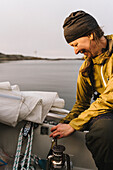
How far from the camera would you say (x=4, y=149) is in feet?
5.85

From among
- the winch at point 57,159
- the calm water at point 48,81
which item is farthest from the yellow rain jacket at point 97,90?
the calm water at point 48,81

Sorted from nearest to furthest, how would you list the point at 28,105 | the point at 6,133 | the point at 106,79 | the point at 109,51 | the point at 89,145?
the point at 89,145 → the point at 109,51 → the point at 106,79 → the point at 28,105 → the point at 6,133

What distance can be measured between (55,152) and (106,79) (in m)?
0.73

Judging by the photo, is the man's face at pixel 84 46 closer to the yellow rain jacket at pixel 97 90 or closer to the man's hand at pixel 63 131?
the yellow rain jacket at pixel 97 90

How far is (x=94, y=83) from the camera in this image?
166cm

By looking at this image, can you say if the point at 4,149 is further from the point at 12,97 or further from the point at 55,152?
the point at 55,152

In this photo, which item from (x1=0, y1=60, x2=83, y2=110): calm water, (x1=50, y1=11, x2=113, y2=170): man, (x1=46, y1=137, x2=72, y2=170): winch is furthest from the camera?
(x1=0, y1=60, x2=83, y2=110): calm water

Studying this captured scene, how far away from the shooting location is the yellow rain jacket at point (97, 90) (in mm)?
1305

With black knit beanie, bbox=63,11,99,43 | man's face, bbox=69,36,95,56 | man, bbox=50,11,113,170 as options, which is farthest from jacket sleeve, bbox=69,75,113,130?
black knit beanie, bbox=63,11,99,43

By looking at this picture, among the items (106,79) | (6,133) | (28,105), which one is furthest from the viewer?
(6,133)

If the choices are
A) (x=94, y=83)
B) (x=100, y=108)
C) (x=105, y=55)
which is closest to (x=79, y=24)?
(x=105, y=55)

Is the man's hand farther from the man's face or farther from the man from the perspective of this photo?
the man's face

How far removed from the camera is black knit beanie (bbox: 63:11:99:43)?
139 cm

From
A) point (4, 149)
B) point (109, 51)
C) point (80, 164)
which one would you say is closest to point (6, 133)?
point (4, 149)
